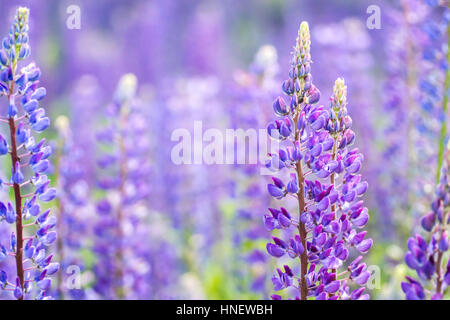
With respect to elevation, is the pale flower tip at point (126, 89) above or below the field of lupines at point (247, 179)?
above

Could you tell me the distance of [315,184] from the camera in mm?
1693

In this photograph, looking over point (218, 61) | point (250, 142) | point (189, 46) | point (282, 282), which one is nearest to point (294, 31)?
point (218, 61)

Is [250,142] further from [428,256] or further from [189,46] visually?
[189,46]

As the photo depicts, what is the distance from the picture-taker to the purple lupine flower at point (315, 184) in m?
1.67

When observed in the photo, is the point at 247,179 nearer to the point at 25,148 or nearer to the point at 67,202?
the point at 67,202

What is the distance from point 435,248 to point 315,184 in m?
0.39

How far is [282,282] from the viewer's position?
174 centimetres

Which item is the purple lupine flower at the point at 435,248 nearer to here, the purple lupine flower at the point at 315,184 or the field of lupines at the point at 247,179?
the field of lupines at the point at 247,179

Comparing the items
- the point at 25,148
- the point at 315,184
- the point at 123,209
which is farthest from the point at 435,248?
the point at 123,209

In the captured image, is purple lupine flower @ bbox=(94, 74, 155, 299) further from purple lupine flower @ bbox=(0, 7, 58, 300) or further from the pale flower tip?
purple lupine flower @ bbox=(0, 7, 58, 300)

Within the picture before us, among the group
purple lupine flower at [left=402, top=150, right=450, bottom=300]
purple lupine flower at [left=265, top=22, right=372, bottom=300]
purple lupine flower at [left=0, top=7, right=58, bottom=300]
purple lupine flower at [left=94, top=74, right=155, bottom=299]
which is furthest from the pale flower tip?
purple lupine flower at [left=402, top=150, right=450, bottom=300]

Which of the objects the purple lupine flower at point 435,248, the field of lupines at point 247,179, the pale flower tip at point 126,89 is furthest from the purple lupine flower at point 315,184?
the pale flower tip at point 126,89

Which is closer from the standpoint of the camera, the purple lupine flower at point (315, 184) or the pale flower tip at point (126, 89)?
the purple lupine flower at point (315, 184)

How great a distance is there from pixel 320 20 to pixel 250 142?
227 inches
